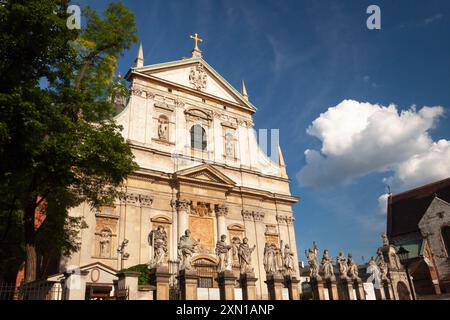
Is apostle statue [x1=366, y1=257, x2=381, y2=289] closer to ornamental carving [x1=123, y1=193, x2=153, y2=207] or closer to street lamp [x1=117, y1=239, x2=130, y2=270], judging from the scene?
ornamental carving [x1=123, y1=193, x2=153, y2=207]

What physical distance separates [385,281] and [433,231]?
19.1m

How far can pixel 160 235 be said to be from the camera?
1431 centimetres

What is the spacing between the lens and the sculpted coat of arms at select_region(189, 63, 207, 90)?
28.8 m

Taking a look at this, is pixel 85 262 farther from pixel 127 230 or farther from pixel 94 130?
pixel 94 130

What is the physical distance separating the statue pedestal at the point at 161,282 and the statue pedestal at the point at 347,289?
10394mm

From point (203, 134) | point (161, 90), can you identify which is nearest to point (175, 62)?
point (161, 90)

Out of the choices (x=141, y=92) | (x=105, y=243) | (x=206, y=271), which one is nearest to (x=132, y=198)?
(x=105, y=243)

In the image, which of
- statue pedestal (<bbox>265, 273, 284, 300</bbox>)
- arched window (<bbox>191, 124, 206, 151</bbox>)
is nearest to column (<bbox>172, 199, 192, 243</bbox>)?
arched window (<bbox>191, 124, 206, 151</bbox>)

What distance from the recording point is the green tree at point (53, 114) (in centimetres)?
1087

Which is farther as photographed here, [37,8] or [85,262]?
[85,262]

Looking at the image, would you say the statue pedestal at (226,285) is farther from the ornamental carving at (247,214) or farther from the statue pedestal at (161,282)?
the ornamental carving at (247,214)
